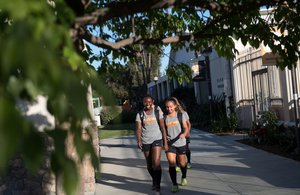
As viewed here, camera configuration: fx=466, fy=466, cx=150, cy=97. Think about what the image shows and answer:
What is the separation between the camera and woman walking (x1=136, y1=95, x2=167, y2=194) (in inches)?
308

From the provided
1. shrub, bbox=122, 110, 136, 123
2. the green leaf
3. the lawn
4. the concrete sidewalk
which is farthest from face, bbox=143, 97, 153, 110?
shrub, bbox=122, 110, 136, 123

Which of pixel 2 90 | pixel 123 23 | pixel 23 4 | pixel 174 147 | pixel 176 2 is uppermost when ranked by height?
pixel 123 23

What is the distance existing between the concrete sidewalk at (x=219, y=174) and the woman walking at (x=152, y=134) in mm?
472

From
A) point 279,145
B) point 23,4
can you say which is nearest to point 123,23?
point 23,4

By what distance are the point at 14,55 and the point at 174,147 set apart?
6.98m

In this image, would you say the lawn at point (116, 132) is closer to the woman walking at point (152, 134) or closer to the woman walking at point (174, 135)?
the woman walking at point (174, 135)

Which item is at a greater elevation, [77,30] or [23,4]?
[77,30]

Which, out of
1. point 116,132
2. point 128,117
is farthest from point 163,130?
point 128,117

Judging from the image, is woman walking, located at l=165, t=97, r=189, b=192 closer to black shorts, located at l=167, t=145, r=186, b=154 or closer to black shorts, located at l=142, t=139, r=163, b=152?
black shorts, located at l=167, t=145, r=186, b=154

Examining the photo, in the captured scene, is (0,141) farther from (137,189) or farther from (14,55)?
(137,189)

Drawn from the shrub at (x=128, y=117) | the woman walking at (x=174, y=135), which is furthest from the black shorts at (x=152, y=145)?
the shrub at (x=128, y=117)

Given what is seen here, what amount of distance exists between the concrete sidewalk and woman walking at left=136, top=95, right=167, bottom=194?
47 cm

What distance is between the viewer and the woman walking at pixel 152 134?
308 inches

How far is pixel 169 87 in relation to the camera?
1550 inches
